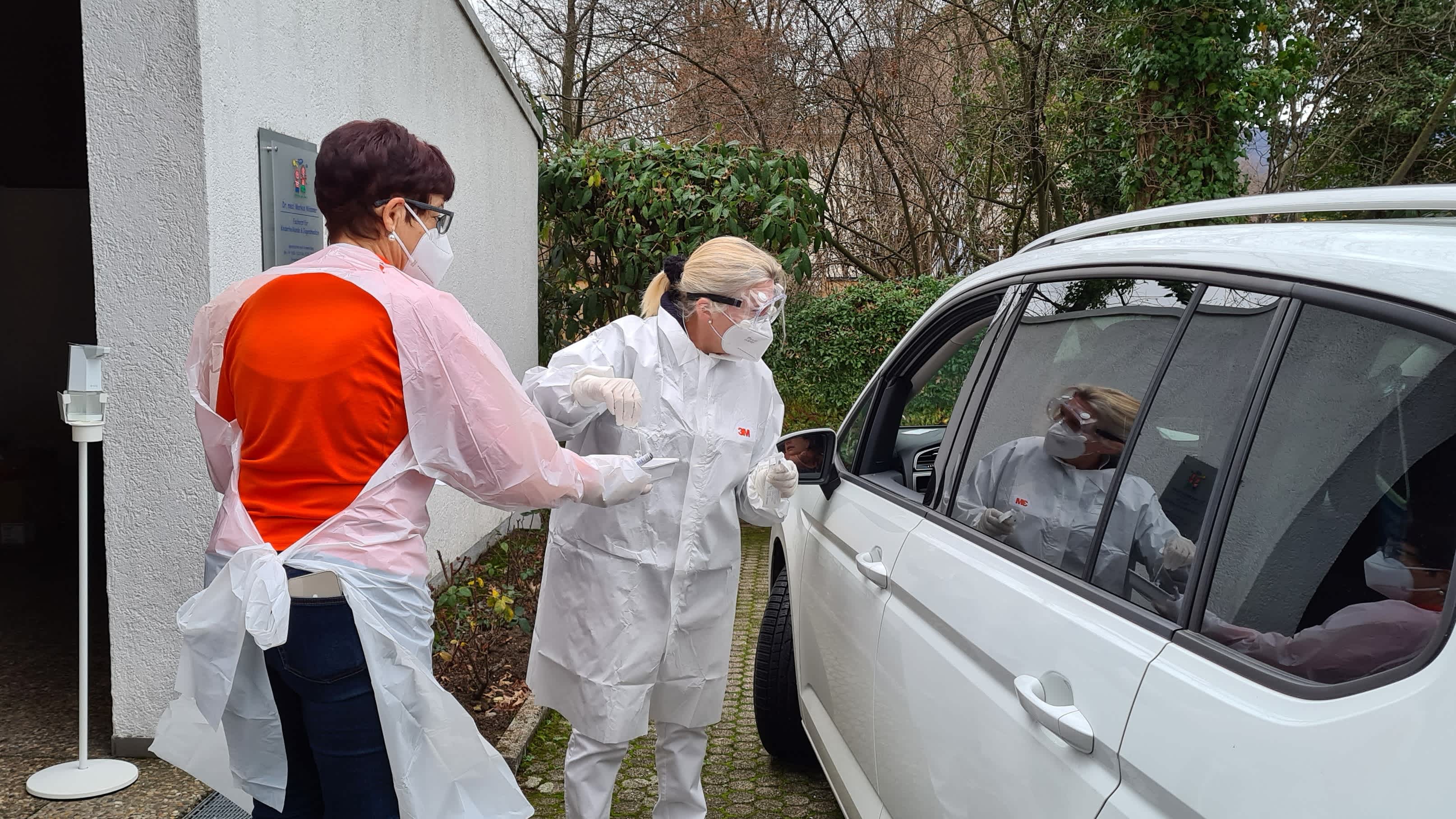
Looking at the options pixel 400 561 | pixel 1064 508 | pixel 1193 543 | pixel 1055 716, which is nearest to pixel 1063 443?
pixel 1064 508

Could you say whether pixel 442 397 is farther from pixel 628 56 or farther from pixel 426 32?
pixel 628 56

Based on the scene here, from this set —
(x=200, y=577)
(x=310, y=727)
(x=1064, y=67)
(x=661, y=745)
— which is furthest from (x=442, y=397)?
(x=1064, y=67)

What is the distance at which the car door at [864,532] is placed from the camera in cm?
266

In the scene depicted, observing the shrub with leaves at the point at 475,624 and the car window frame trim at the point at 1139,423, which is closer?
the car window frame trim at the point at 1139,423

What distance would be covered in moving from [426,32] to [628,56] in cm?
1116

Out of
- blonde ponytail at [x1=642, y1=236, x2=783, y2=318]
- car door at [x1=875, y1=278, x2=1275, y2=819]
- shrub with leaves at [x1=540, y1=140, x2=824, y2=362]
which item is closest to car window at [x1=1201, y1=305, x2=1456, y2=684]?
car door at [x1=875, y1=278, x2=1275, y2=819]

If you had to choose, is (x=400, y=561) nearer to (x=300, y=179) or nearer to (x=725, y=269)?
(x=725, y=269)

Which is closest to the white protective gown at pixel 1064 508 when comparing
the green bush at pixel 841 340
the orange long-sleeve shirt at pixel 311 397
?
the orange long-sleeve shirt at pixel 311 397

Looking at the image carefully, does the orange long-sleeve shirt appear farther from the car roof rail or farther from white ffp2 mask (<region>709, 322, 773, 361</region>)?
the car roof rail

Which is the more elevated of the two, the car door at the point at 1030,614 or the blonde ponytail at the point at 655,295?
the blonde ponytail at the point at 655,295

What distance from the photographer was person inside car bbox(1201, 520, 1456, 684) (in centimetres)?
126

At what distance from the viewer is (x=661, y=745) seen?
3.23 meters

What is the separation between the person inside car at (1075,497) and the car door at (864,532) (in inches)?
12.3

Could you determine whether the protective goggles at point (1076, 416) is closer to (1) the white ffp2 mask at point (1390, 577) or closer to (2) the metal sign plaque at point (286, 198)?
(1) the white ffp2 mask at point (1390, 577)
